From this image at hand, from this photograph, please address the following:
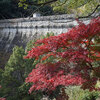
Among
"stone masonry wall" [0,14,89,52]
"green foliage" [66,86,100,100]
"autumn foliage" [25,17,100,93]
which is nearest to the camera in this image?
"autumn foliage" [25,17,100,93]

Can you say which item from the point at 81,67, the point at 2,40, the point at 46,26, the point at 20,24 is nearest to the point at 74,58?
the point at 81,67

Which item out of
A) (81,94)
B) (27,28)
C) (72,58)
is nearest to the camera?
(72,58)

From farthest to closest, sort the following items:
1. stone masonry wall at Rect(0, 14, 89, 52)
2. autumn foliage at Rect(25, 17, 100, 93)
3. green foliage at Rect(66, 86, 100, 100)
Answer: stone masonry wall at Rect(0, 14, 89, 52) < green foliage at Rect(66, 86, 100, 100) < autumn foliage at Rect(25, 17, 100, 93)

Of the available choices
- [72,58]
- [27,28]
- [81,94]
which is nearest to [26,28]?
[27,28]

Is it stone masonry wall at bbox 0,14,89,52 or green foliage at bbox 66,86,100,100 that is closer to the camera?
green foliage at bbox 66,86,100,100

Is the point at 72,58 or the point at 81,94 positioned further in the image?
the point at 81,94

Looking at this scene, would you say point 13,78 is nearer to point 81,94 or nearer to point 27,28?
point 81,94

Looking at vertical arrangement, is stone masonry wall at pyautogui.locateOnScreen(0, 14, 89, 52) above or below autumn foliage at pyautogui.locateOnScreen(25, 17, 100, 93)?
above

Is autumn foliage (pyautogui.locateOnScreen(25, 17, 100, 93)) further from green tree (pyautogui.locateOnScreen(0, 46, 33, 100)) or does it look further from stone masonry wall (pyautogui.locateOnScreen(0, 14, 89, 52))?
stone masonry wall (pyautogui.locateOnScreen(0, 14, 89, 52))

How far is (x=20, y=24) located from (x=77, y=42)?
649cm

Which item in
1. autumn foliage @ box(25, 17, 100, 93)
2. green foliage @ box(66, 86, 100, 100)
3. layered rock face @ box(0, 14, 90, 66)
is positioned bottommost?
green foliage @ box(66, 86, 100, 100)

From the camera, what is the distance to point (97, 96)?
12.4ft

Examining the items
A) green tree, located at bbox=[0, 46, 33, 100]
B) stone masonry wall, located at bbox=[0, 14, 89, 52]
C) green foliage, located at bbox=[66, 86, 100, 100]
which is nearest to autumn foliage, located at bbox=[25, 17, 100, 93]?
green tree, located at bbox=[0, 46, 33, 100]

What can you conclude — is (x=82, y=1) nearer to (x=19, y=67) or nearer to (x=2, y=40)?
(x=19, y=67)
